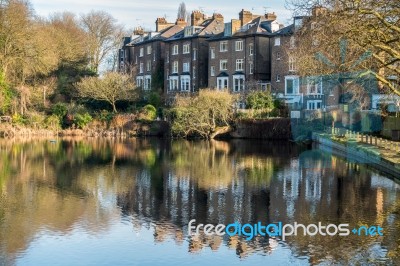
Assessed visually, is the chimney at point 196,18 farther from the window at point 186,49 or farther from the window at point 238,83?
the window at point 238,83

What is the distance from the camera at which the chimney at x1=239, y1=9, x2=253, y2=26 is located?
68.5 metres

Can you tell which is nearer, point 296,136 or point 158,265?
point 158,265

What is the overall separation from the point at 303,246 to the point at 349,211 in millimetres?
4913

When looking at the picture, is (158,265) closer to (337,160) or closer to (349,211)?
(349,211)

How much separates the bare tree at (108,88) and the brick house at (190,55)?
7812 millimetres

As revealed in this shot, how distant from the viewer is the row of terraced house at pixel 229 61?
60.6 meters

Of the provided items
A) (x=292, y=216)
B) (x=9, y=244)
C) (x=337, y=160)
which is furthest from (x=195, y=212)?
(x=337, y=160)

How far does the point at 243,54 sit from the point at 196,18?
11917 mm

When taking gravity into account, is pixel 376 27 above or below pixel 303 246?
above

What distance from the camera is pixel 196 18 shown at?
76125 millimetres

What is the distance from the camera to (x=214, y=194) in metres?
23.7

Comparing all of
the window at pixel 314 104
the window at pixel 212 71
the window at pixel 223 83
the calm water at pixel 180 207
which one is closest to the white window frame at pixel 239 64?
the window at pixel 223 83

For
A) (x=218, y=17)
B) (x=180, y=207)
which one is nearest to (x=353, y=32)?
(x=180, y=207)

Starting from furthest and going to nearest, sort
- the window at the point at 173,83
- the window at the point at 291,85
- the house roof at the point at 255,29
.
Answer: the window at the point at 173,83 → the house roof at the point at 255,29 → the window at the point at 291,85
